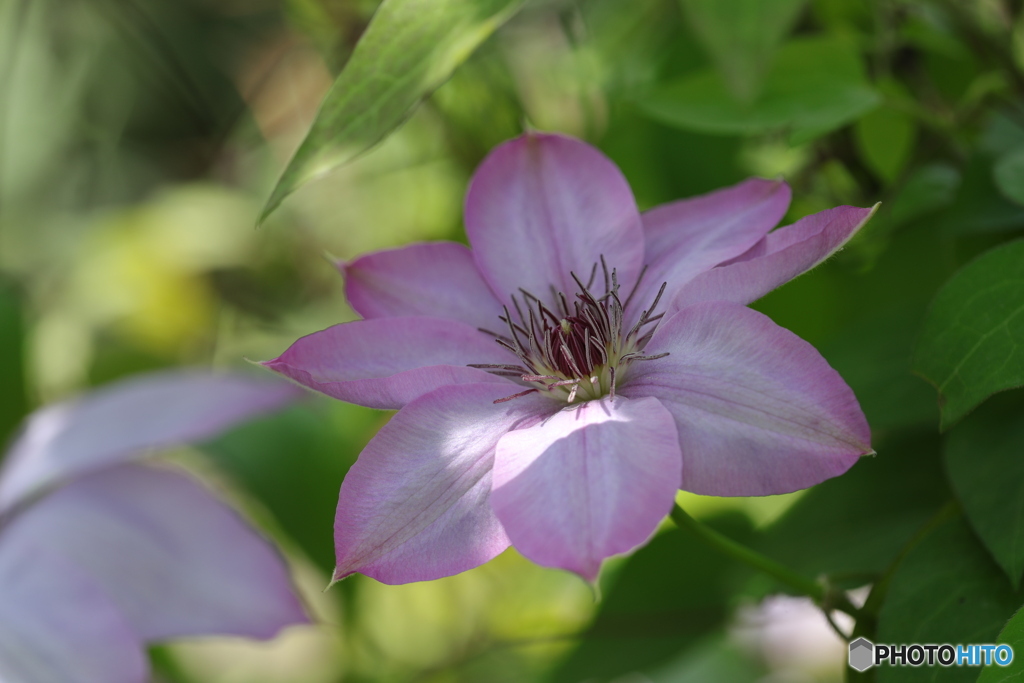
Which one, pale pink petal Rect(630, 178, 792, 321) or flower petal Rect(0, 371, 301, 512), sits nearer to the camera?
pale pink petal Rect(630, 178, 792, 321)

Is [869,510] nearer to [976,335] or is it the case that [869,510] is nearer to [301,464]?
[976,335]

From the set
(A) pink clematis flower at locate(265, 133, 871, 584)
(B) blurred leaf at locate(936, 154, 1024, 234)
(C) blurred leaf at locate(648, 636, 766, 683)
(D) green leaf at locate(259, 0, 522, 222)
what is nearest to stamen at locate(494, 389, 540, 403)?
(A) pink clematis flower at locate(265, 133, 871, 584)

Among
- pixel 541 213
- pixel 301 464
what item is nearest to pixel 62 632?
pixel 301 464

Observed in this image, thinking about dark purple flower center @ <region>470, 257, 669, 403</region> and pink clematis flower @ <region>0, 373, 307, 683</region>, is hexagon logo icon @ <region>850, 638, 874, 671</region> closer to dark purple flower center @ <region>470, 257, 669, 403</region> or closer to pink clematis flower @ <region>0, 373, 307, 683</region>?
dark purple flower center @ <region>470, 257, 669, 403</region>

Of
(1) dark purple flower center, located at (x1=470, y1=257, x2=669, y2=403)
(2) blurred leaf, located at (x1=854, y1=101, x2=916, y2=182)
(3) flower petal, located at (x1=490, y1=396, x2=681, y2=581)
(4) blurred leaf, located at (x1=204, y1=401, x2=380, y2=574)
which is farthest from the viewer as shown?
(4) blurred leaf, located at (x1=204, y1=401, x2=380, y2=574)

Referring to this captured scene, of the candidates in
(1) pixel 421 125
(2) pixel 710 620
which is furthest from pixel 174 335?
(2) pixel 710 620

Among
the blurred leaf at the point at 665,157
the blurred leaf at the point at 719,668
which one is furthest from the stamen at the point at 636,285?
the blurred leaf at the point at 719,668
